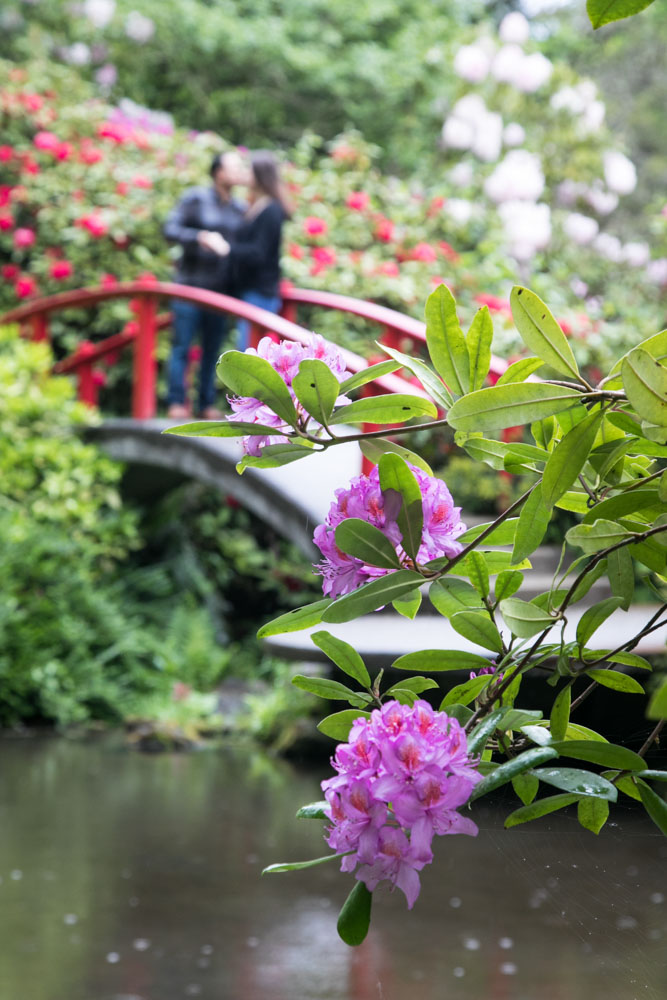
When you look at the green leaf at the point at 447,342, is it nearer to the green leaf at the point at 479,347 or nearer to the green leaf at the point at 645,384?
the green leaf at the point at 479,347

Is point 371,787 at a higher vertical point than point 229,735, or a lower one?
higher

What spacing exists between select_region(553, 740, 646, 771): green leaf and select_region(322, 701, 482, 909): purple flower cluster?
8 centimetres

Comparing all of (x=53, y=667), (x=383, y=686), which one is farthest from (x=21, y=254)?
(x=383, y=686)

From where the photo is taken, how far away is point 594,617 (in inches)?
34.9

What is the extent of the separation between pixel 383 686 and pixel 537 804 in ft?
0.73

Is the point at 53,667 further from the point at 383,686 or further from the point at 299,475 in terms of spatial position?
the point at 383,686

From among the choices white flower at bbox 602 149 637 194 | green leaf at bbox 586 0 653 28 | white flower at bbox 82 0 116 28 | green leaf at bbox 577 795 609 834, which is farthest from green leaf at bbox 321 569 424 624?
white flower at bbox 82 0 116 28

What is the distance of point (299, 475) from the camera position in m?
5.61

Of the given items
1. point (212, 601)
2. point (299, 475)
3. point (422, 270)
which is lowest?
point (212, 601)

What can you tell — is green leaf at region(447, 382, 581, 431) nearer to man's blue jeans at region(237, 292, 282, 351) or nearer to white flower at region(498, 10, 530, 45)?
man's blue jeans at region(237, 292, 282, 351)

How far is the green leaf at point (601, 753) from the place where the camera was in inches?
31.1

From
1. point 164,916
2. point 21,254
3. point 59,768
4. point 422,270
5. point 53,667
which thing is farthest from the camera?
point 21,254

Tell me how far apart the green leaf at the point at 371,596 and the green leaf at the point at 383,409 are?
122 millimetres

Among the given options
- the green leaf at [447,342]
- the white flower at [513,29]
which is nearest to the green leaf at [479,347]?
the green leaf at [447,342]
